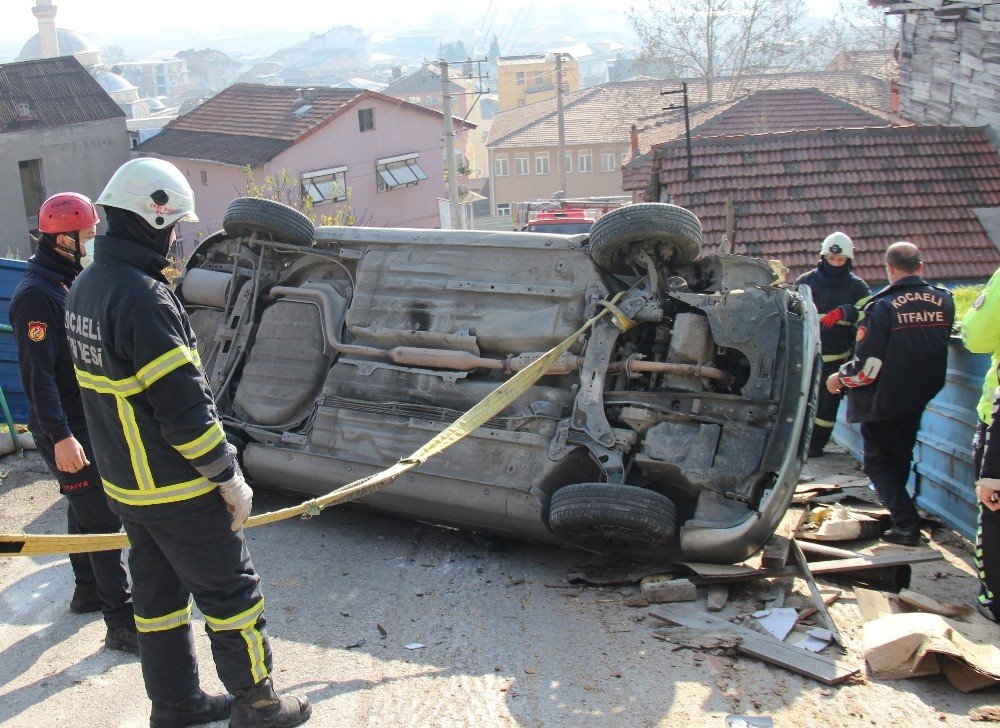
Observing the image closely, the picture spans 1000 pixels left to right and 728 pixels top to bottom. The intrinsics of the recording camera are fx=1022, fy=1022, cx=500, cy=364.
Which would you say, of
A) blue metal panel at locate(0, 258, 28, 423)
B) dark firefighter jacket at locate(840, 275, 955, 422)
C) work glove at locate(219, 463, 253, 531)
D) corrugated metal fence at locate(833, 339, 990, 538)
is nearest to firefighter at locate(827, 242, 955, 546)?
dark firefighter jacket at locate(840, 275, 955, 422)

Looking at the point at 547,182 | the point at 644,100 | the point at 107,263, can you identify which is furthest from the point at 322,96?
the point at 107,263

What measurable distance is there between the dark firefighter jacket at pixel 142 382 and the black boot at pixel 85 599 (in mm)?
1528

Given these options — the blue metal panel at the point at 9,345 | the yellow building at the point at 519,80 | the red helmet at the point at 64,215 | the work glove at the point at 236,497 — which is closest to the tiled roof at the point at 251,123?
the blue metal panel at the point at 9,345

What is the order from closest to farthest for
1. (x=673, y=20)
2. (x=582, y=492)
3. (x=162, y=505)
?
(x=162, y=505)
(x=582, y=492)
(x=673, y=20)

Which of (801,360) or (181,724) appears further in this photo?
(801,360)

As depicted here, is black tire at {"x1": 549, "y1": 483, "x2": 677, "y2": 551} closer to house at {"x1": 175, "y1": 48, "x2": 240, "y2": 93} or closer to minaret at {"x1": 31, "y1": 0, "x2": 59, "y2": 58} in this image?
minaret at {"x1": 31, "y1": 0, "x2": 59, "y2": 58}

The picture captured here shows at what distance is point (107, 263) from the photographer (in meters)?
3.75

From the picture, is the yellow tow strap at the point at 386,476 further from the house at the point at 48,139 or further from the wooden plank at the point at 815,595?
the house at the point at 48,139

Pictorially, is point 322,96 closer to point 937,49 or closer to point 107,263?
point 937,49

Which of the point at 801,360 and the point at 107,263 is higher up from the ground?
the point at 107,263

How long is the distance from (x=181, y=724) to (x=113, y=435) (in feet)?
3.84

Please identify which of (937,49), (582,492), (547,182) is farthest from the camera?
(547,182)

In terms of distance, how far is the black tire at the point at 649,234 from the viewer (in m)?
5.65

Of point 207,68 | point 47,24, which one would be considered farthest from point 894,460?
point 207,68
